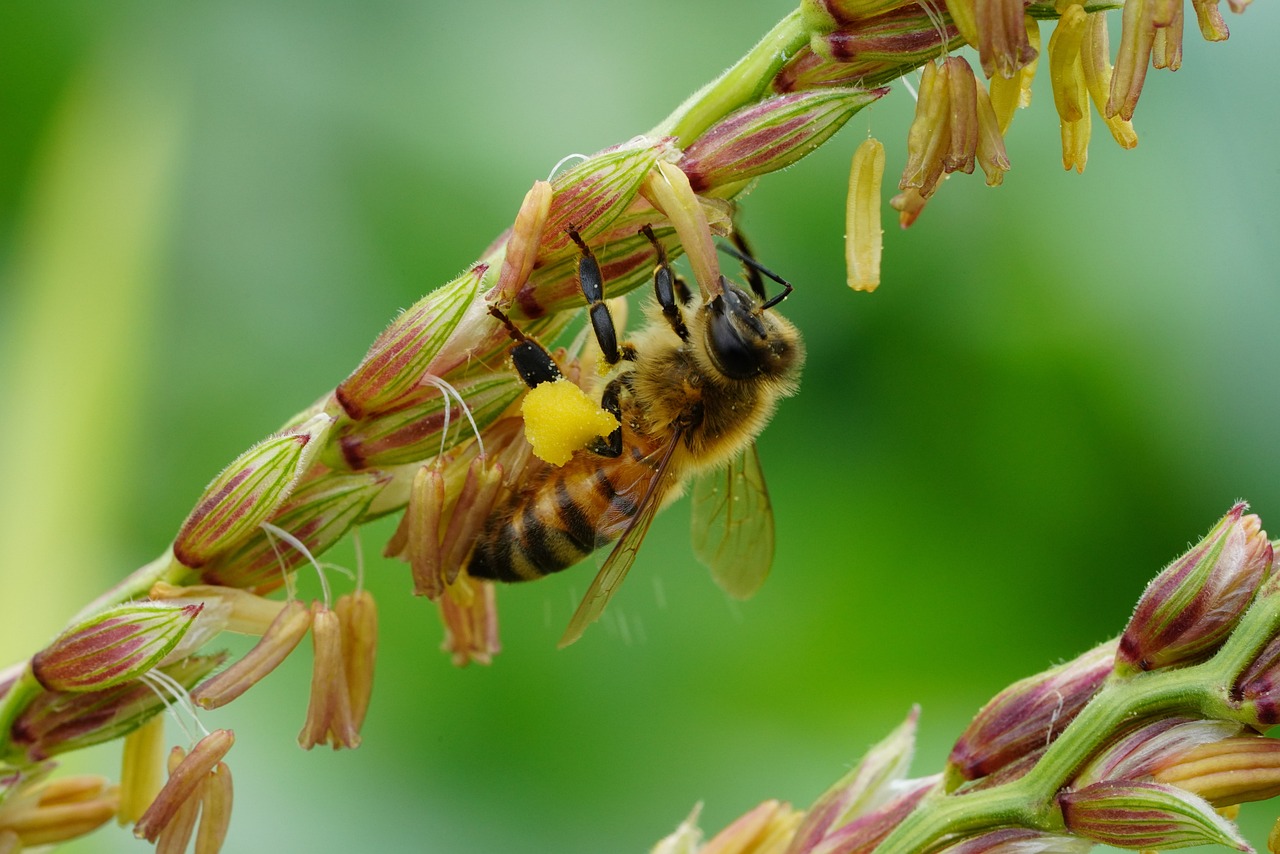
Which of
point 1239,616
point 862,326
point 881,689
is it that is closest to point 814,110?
point 1239,616

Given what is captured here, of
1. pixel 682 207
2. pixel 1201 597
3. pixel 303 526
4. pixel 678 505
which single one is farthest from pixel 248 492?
pixel 678 505

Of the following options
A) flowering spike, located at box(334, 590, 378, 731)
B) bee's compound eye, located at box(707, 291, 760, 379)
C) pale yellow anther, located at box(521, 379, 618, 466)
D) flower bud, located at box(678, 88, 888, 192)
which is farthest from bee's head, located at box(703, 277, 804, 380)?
flowering spike, located at box(334, 590, 378, 731)

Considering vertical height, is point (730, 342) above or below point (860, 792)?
above

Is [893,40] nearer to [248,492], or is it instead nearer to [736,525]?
[248,492]

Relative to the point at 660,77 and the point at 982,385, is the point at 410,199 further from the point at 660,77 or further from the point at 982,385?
the point at 982,385

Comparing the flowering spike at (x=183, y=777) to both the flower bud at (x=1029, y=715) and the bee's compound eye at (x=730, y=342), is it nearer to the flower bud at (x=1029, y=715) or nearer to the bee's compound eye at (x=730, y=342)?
the flower bud at (x=1029, y=715)

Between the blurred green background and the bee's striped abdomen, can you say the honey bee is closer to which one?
the bee's striped abdomen
